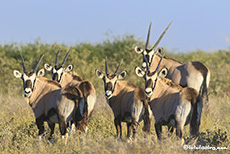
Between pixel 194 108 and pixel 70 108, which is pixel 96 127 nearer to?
pixel 70 108

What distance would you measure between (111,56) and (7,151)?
15.3 meters

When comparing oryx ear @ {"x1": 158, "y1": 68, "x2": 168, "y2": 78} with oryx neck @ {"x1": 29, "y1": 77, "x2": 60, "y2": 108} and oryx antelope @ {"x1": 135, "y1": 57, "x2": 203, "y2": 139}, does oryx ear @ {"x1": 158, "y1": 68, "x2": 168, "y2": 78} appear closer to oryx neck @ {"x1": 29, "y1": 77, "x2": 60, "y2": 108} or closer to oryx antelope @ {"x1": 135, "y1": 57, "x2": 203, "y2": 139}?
oryx antelope @ {"x1": 135, "y1": 57, "x2": 203, "y2": 139}

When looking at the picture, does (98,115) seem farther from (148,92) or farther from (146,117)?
(148,92)

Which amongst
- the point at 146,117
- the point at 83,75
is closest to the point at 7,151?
the point at 146,117

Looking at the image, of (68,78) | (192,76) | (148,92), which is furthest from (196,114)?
(68,78)

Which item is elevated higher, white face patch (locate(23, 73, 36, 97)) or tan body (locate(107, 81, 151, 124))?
white face patch (locate(23, 73, 36, 97))

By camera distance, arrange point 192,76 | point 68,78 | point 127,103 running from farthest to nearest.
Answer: point 68,78 → point 192,76 → point 127,103

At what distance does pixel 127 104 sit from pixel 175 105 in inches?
65.2

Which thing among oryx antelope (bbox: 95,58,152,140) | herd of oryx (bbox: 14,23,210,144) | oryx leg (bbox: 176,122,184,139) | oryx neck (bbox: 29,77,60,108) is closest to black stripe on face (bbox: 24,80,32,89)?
herd of oryx (bbox: 14,23,210,144)

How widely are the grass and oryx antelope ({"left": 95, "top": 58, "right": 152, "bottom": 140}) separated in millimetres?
317

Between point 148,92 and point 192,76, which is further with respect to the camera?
point 192,76

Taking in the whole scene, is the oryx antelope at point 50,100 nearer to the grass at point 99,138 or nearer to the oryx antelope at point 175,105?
the grass at point 99,138

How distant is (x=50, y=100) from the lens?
9.41 meters

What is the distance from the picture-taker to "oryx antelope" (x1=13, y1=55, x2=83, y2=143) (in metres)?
8.97
